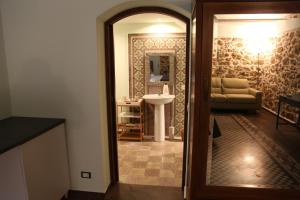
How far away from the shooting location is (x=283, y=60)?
1551 mm

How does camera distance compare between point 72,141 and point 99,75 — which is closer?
point 99,75

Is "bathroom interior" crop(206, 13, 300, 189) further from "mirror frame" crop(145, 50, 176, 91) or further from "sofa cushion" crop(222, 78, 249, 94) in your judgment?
"mirror frame" crop(145, 50, 176, 91)

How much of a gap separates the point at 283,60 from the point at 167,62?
A: 2.57m

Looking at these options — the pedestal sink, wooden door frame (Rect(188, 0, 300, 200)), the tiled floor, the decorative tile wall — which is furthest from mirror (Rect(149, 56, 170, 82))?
wooden door frame (Rect(188, 0, 300, 200))

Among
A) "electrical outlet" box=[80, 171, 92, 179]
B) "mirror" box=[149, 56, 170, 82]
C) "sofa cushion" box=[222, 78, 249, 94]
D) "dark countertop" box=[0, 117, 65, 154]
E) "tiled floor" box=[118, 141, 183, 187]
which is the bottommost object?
"tiled floor" box=[118, 141, 183, 187]

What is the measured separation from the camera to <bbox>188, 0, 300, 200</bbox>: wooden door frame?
131 centimetres

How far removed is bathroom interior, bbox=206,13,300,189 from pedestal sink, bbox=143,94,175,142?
216 cm

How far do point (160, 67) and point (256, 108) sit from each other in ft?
8.49

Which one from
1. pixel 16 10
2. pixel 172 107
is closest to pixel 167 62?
pixel 172 107

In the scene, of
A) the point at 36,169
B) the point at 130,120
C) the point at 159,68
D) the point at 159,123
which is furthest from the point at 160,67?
the point at 36,169

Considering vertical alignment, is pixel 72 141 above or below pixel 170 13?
below

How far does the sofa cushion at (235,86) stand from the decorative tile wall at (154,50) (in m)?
2.32

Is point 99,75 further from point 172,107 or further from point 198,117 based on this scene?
point 172,107

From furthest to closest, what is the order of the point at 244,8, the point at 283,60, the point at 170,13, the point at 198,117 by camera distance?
the point at 170,13 → the point at 283,60 → the point at 198,117 → the point at 244,8
